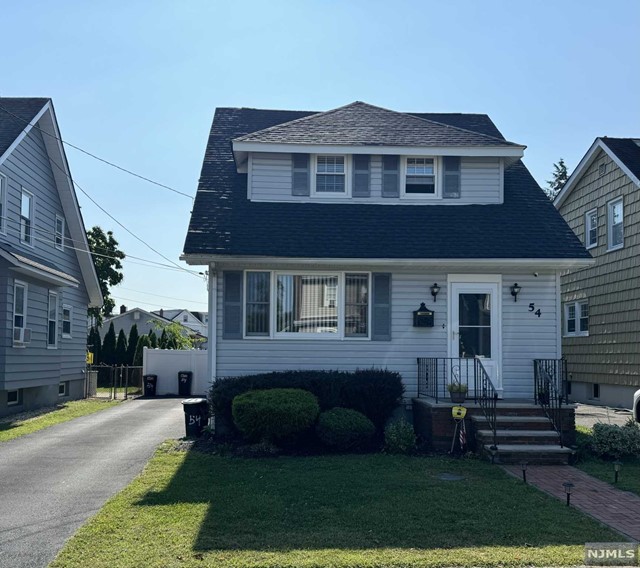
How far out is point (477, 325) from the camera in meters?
13.7

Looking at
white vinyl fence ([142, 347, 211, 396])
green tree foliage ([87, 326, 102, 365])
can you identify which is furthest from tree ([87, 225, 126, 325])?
white vinyl fence ([142, 347, 211, 396])

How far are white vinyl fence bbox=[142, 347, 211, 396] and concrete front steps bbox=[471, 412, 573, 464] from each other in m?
15.5

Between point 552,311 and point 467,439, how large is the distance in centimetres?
348

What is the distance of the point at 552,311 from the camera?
13703mm

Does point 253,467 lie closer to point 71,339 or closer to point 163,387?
point 71,339

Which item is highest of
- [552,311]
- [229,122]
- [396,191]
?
[229,122]

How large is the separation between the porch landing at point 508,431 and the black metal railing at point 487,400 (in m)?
0.07

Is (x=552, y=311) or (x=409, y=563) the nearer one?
Result: (x=409, y=563)

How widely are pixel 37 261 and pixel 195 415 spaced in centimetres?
784

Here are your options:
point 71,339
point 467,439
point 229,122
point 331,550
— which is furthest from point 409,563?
point 71,339

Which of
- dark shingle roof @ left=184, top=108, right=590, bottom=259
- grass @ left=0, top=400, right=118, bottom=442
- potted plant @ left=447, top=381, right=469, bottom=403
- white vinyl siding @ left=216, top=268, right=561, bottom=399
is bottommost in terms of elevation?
grass @ left=0, top=400, right=118, bottom=442

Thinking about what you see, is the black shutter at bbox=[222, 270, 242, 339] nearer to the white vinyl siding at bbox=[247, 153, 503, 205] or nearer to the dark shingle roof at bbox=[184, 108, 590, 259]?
the dark shingle roof at bbox=[184, 108, 590, 259]

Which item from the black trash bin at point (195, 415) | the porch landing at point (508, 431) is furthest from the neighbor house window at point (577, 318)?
the black trash bin at point (195, 415)

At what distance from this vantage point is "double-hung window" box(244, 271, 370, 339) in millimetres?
13539
